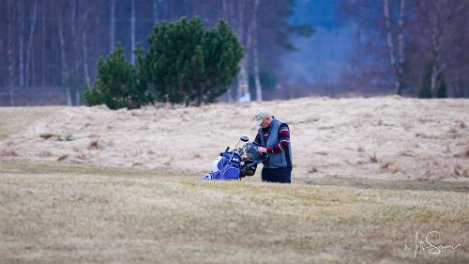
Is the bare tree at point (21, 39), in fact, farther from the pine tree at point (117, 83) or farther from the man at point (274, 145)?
the man at point (274, 145)

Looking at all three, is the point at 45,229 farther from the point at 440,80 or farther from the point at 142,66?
the point at 440,80

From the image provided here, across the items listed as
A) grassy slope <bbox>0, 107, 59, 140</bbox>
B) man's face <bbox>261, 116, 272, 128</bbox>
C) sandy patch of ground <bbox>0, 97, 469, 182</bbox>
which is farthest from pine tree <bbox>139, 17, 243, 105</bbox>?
man's face <bbox>261, 116, 272, 128</bbox>

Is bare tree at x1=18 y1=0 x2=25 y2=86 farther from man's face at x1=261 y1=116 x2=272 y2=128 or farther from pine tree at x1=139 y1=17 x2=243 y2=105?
man's face at x1=261 y1=116 x2=272 y2=128

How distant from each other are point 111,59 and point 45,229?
2465 cm

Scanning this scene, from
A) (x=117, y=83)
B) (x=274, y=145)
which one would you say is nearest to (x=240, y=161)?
(x=274, y=145)

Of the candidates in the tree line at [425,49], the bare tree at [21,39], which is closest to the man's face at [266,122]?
the tree line at [425,49]

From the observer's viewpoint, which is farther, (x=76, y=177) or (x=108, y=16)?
(x=108, y=16)

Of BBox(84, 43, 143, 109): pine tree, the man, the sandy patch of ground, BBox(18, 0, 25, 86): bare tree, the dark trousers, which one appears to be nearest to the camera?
the man

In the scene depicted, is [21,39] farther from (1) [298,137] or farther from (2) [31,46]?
(1) [298,137]

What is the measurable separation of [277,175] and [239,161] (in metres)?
0.86

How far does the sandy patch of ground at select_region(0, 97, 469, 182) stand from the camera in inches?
1192

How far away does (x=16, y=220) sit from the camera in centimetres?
1543

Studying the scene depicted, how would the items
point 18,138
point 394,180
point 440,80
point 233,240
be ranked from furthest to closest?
point 440,80
point 18,138
point 394,180
point 233,240

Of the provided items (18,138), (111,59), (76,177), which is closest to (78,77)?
(111,59)
